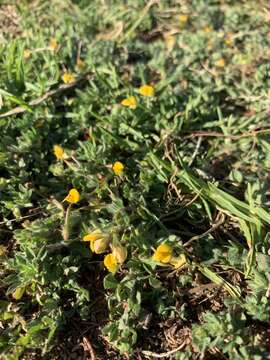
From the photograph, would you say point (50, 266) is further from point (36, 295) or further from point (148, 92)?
point (148, 92)

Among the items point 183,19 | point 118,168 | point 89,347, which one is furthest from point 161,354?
point 183,19

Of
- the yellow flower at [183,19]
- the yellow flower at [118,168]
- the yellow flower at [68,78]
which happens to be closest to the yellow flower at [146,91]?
the yellow flower at [68,78]

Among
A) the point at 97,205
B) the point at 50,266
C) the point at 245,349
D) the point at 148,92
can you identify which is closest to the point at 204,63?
the point at 148,92

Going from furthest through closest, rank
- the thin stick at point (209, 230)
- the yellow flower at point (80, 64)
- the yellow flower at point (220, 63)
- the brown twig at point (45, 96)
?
1. the yellow flower at point (220, 63)
2. the yellow flower at point (80, 64)
3. the brown twig at point (45, 96)
4. the thin stick at point (209, 230)

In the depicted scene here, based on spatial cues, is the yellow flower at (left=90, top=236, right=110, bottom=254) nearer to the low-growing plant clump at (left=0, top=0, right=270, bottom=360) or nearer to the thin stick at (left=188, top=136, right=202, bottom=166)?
the low-growing plant clump at (left=0, top=0, right=270, bottom=360)

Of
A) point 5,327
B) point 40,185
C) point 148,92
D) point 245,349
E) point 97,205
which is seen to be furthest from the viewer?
point 148,92

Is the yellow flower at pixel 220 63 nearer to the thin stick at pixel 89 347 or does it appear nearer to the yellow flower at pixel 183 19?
the yellow flower at pixel 183 19

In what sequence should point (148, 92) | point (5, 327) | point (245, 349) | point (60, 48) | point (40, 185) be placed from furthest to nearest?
point (60, 48) < point (148, 92) < point (40, 185) < point (5, 327) < point (245, 349)

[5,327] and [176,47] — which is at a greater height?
[176,47]
